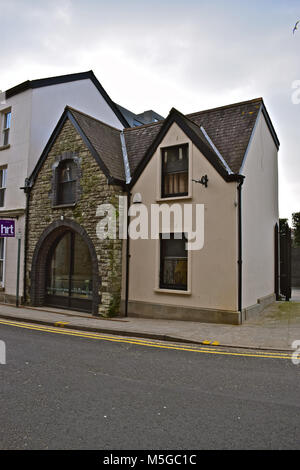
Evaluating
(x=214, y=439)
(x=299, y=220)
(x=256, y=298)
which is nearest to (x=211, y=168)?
(x=256, y=298)

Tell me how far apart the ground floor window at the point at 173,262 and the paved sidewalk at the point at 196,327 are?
4.45ft

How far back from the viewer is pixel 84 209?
12.9 metres

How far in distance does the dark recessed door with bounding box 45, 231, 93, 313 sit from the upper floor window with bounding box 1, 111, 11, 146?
6670mm

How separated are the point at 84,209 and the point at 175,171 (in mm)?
3767

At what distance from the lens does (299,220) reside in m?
31.5

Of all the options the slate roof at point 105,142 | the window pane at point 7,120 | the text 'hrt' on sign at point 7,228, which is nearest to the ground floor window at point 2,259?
the text 'hrt' on sign at point 7,228

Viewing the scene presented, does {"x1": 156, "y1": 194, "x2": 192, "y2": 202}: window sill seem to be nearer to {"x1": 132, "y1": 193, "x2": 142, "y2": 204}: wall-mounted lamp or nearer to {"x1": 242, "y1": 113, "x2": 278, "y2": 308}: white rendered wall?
{"x1": 132, "y1": 193, "x2": 142, "y2": 204}: wall-mounted lamp

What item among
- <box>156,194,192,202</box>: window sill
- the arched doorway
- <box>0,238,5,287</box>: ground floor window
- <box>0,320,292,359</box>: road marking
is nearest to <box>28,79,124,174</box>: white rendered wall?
the arched doorway

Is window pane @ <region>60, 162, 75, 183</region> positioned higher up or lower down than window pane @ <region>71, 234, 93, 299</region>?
higher up

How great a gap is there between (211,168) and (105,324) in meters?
6.10

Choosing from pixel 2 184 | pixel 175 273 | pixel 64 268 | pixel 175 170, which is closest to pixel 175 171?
pixel 175 170

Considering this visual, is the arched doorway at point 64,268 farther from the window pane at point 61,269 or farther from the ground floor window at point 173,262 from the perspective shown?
the ground floor window at point 173,262

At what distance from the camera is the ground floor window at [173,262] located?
1157cm

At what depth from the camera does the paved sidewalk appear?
8328mm
